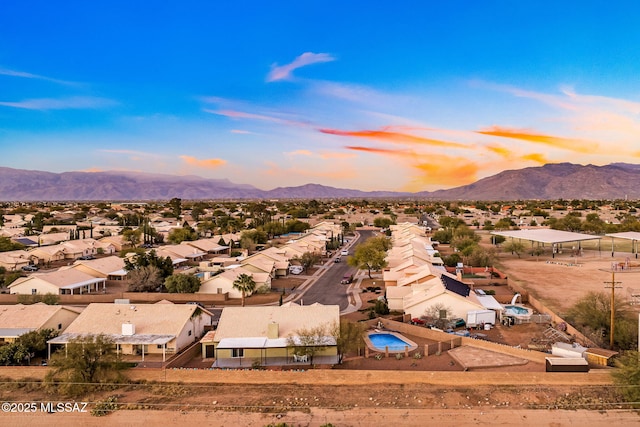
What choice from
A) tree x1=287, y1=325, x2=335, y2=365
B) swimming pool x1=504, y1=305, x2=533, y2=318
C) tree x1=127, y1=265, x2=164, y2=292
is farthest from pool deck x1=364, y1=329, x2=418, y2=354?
tree x1=127, y1=265, x2=164, y2=292

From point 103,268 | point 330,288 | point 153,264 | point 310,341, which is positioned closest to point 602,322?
point 310,341

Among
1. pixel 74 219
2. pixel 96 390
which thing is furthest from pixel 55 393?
pixel 74 219

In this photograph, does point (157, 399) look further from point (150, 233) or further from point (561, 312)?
point (150, 233)

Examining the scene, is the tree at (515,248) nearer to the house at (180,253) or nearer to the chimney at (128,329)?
the house at (180,253)

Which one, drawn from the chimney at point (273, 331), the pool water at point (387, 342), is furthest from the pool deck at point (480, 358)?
the chimney at point (273, 331)

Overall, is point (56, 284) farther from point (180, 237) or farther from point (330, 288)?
point (180, 237)

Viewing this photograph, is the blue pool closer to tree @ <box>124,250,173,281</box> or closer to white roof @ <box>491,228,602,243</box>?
tree @ <box>124,250,173,281</box>
